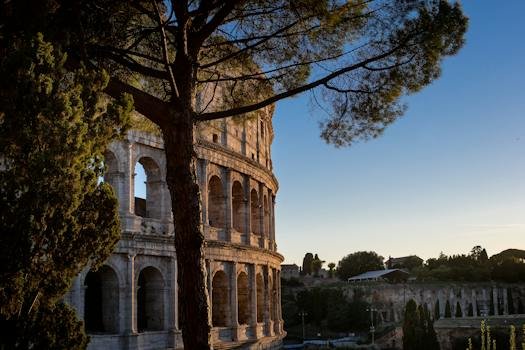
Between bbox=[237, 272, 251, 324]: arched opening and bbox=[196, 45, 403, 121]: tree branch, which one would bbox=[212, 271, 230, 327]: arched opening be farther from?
bbox=[196, 45, 403, 121]: tree branch

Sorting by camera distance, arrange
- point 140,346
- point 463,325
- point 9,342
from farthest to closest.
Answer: point 463,325
point 140,346
point 9,342

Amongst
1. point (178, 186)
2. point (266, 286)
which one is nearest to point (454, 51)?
point (178, 186)

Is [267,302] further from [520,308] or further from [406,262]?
[406,262]

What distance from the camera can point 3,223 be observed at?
749 cm

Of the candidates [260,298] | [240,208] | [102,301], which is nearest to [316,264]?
[260,298]

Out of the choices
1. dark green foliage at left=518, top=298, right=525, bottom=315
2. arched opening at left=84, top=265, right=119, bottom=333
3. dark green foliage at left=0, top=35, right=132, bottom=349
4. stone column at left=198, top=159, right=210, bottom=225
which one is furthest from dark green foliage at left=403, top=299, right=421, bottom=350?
dark green foliage at left=0, top=35, right=132, bottom=349

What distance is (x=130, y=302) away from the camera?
18906 mm

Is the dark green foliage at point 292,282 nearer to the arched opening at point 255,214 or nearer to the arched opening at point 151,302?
the arched opening at point 255,214

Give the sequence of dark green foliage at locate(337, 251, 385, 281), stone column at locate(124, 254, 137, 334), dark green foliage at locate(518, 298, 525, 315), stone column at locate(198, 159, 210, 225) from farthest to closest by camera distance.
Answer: dark green foliage at locate(337, 251, 385, 281)
dark green foliage at locate(518, 298, 525, 315)
stone column at locate(198, 159, 210, 225)
stone column at locate(124, 254, 137, 334)

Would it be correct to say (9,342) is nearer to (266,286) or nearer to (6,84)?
(6,84)

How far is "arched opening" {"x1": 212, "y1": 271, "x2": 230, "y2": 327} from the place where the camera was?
23.1 metres

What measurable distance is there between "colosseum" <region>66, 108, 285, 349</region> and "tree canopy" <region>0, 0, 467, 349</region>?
7010mm

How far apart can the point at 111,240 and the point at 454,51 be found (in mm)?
5536

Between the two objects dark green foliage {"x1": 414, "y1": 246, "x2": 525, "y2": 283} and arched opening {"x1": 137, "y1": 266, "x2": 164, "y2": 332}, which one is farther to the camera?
dark green foliage {"x1": 414, "y1": 246, "x2": 525, "y2": 283}
